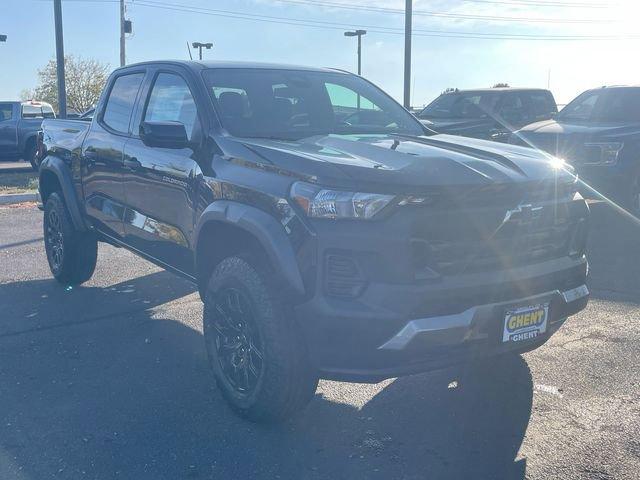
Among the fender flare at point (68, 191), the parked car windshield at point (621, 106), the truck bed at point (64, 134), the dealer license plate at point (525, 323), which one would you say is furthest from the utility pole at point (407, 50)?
the dealer license plate at point (525, 323)

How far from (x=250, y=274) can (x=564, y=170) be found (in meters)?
1.81

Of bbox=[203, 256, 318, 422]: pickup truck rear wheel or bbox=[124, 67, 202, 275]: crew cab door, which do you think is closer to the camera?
bbox=[203, 256, 318, 422]: pickup truck rear wheel

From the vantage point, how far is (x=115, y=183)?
5684 millimetres

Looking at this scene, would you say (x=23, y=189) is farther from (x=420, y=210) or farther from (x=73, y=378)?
(x=420, y=210)

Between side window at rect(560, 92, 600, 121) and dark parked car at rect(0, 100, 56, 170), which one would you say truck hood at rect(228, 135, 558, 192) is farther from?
dark parked car at rect(0, 100, 56, 170)

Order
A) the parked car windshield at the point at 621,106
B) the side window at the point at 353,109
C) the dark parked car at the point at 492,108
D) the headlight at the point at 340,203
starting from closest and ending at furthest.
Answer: the headlight at the point at 340,203 → the side window at the point at 353,109 → the parked car windshield at the point at 621,106 → the dark parked car at the point at 492,108

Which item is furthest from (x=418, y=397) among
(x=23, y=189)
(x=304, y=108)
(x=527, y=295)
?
(x=23, y=189)

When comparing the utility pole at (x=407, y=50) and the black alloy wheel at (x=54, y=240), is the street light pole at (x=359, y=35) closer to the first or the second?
the utility pole at (x=407, y=50)

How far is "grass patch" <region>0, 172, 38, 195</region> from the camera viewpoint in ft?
46.6

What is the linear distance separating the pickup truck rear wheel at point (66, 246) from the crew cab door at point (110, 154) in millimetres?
492

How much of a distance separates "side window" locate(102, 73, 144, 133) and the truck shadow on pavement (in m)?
1.63

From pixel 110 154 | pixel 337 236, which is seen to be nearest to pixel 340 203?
pixel 337 236

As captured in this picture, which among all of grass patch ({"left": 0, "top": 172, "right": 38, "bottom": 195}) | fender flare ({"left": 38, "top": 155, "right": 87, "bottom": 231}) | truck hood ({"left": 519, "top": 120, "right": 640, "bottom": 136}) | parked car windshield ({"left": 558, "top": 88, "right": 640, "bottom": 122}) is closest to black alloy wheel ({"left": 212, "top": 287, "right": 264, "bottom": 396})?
fender flare ({"left": 38, "top": 155, "right": 87, "bottom": 231})

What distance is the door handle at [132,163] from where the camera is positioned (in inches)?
208
